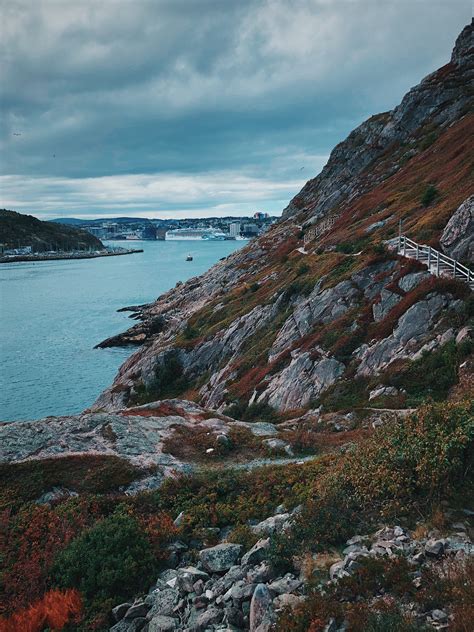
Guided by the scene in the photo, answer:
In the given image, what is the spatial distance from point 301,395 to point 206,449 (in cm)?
1200

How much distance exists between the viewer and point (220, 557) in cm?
1093

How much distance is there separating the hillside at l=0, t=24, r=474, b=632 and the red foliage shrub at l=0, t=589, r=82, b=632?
0.04m

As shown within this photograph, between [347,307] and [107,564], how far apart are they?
31.9 metres

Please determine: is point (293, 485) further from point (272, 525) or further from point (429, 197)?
point (429, 197)

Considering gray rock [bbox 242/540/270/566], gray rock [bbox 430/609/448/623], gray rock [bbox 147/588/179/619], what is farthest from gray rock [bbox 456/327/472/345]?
gray rock [bbox 147/588/179/619]

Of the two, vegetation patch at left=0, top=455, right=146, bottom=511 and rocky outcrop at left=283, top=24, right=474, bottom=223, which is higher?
rocky outcrop at left=283, top=24, right=474, bottom=223

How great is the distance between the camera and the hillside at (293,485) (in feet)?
29.1

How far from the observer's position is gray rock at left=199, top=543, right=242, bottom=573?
10686mm

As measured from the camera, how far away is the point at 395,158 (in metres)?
103

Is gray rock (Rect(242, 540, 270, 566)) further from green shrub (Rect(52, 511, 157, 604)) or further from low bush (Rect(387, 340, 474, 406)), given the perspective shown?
low bush (Rect(387, 340, 474, 406))

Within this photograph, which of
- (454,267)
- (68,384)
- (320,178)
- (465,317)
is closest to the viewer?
(465,317)

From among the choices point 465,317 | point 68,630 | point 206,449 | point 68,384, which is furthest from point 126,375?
point 68,630

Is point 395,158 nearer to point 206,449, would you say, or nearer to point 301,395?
point 301,395

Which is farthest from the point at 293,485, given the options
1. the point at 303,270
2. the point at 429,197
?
the point at 429,197
